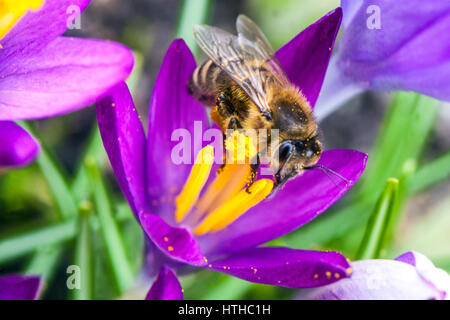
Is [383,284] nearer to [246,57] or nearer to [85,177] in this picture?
[246,57]

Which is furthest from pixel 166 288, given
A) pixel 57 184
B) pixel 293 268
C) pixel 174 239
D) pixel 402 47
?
pixel 57 184

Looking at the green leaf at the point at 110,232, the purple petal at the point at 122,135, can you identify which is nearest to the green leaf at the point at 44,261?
the green leaf at the point at 110,232

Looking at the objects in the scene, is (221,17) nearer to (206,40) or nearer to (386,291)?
(206,40)

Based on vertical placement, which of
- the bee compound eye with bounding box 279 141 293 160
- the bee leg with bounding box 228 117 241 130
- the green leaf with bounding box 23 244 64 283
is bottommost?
the green leaf with bounding box 23 244 64 283

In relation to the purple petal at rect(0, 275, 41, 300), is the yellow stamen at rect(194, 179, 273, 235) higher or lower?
higher

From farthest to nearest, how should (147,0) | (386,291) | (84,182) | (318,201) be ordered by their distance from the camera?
(147,0) < (84,182) < (318,201) < (386,291)

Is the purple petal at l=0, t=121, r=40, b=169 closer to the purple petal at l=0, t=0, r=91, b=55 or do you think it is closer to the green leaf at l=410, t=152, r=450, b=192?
the purple petal at l=0, t=0, r=91, b=55

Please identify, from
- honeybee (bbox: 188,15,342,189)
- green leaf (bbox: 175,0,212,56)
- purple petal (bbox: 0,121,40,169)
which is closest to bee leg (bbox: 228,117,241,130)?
honeybee (bbox: 188,15,342,189)
